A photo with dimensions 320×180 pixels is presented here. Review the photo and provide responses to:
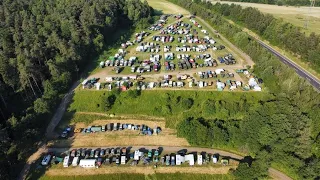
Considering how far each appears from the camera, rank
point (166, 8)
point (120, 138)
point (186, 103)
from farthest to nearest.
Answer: point (166, 8)
point (186, 103)
point (120, 138)

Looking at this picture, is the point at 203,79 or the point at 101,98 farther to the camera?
the point at 203,79

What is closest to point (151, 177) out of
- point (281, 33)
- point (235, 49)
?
point (235, 49)

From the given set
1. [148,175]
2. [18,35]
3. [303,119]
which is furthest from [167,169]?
[18,35]

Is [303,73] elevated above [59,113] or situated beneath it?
elevated above

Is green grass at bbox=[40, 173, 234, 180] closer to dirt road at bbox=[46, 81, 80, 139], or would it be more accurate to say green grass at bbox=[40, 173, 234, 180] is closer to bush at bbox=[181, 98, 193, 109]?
dirt road at bbox=[46, 81, 80, 139]

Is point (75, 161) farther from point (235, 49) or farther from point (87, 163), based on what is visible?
point (235, 49)

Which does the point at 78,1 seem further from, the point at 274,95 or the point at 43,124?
the point at 274,95
